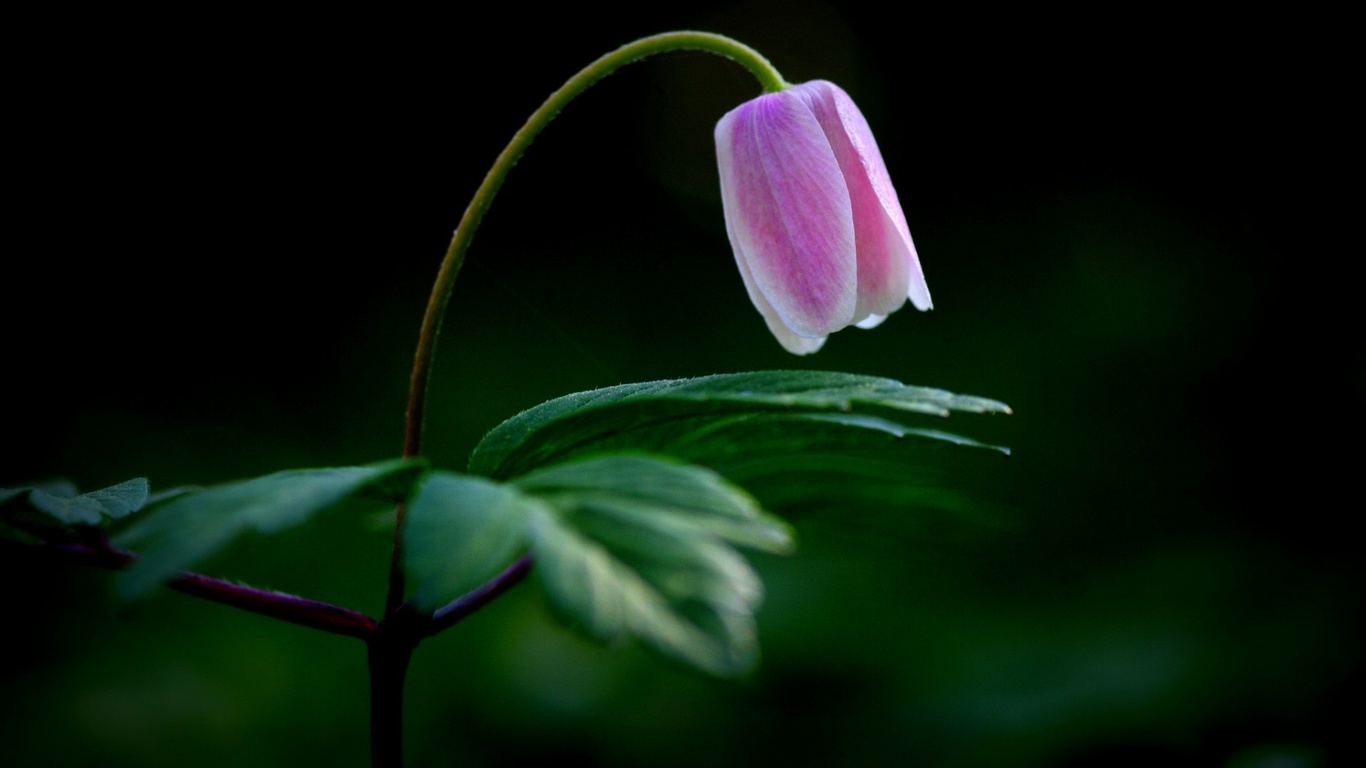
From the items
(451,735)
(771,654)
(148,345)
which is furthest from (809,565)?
(148,345)

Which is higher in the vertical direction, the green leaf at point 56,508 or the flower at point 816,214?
the flower at point 816,214

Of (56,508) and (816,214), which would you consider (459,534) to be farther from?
(816,214)

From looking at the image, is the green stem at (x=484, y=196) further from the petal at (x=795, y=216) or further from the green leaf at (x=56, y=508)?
the green leaf at (x=56, y=508)

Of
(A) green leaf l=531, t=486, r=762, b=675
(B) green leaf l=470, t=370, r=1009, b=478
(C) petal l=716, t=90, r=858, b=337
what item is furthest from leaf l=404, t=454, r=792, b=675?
(C) petal l=716, t=90, r=858, b=337

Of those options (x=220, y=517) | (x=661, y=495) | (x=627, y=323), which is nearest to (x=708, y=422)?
(x=661, y=495)

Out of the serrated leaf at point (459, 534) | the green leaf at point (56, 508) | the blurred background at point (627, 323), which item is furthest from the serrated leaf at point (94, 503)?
the blurred background at point (627, 323)
